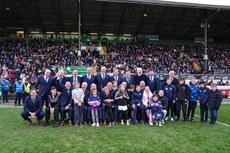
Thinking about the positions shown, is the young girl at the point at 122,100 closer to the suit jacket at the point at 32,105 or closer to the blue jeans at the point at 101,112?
the blue jeans at the point at 101,112

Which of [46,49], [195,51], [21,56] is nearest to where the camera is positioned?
[21,56]

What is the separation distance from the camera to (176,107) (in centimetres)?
851

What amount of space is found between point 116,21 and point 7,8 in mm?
12426

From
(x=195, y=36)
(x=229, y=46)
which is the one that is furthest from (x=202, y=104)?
(x=229, y=46)

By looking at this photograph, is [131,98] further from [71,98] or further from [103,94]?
[71,98]

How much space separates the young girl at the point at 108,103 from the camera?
7594mm

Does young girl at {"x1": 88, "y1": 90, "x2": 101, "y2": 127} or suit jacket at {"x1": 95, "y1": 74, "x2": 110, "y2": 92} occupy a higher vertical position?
suit jacket at {"x1": 95, "y1": 74, "x2": 110, "y2": 92}

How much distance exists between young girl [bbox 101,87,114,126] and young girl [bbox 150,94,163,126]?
1.36m

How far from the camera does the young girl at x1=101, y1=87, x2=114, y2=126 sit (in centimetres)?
759

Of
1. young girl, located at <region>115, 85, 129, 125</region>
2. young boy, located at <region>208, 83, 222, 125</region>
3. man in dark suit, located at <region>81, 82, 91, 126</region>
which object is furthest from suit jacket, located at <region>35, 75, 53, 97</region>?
young boy, located at <region>208, 83, 222, 125</region>

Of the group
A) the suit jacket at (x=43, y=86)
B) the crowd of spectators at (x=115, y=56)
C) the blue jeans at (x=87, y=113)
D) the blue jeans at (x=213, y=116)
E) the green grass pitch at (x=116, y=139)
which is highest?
the crowd of spectators at (x=115, y=56)

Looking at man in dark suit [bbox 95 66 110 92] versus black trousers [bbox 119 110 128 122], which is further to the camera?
man in dark suit [bbox 95 66 110 92]

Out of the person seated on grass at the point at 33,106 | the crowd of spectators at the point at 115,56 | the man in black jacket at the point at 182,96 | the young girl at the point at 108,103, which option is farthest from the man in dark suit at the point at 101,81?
the crowd of spectators at the point at 115,56

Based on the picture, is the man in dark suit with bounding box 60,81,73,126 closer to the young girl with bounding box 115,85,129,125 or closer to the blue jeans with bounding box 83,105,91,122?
the blue jeans with bounding box 83,105,91,122
